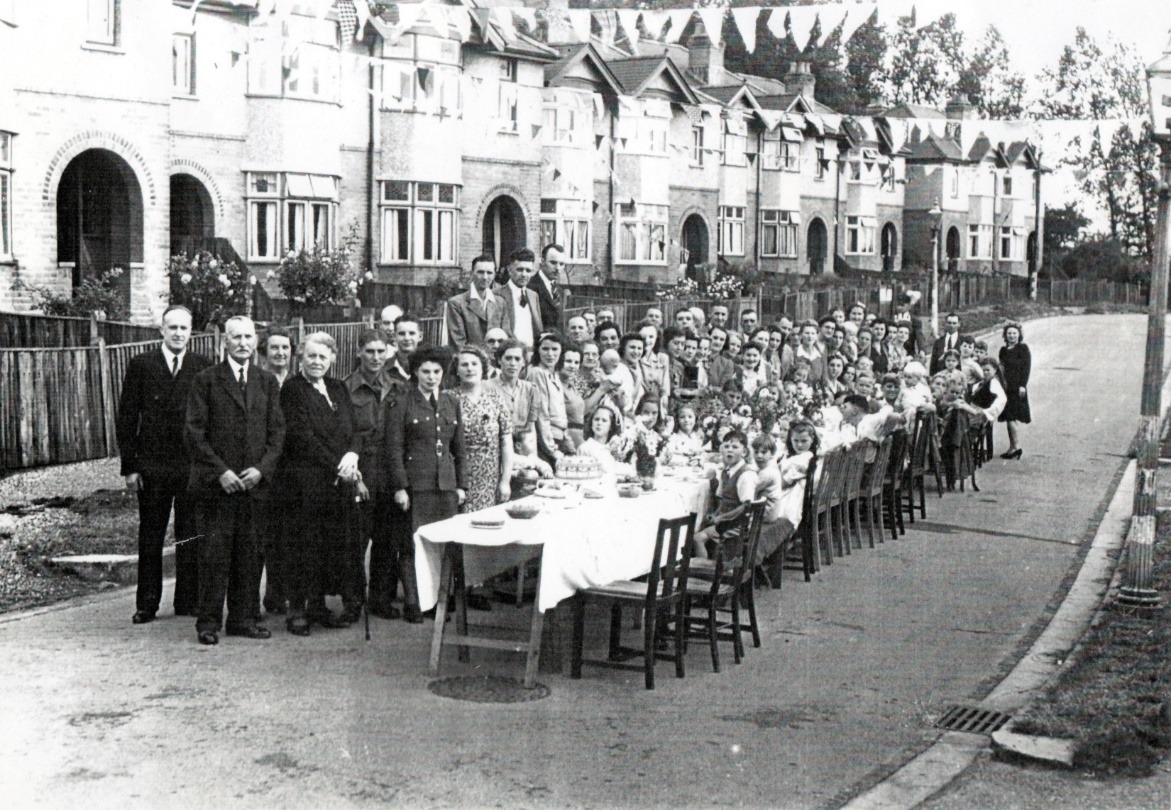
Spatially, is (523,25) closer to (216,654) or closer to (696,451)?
(696,451)

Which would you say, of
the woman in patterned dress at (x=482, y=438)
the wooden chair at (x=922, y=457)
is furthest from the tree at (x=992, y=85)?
the woman in patterned dress at (x=482, y=438)

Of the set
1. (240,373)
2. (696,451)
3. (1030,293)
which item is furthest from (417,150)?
(1030,293)

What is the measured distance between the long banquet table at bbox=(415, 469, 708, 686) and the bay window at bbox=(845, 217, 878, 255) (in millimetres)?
53209

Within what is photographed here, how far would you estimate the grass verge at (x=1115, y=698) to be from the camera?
7434mm

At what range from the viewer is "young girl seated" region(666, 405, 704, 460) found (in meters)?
12.4

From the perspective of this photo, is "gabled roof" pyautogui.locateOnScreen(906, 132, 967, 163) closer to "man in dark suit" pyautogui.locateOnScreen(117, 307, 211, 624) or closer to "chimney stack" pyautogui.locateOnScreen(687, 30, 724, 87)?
"chimney stack" pyautogui.locateOnScreen(687, 30, 724, 87)

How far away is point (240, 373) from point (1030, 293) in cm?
5476

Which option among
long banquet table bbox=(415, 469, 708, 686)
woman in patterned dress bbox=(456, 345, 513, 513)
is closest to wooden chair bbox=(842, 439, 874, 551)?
woman in patterned dress bbox=(456, 345, 513, 513)

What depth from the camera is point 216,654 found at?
9.12 meters

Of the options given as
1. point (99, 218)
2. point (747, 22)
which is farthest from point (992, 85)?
point (747, 22)

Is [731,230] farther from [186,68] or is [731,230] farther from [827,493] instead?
[827,493]

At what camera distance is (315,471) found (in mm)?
9852

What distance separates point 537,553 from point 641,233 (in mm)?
36936

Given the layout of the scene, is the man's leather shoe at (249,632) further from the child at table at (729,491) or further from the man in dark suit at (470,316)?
the man in dark suit at (470,316)
